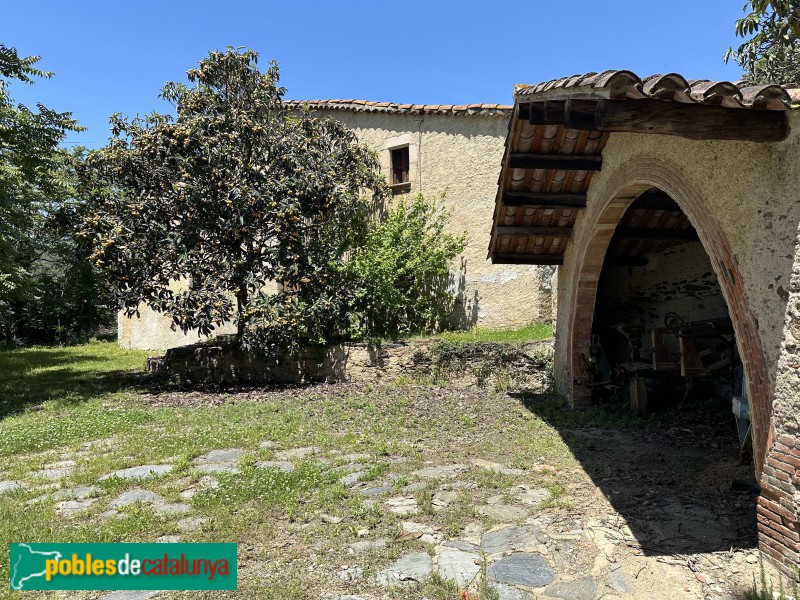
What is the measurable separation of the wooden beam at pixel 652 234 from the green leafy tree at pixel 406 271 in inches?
196

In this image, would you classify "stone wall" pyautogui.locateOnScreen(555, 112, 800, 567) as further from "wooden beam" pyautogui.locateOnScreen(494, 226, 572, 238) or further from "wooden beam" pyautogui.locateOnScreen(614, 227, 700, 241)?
"wooden beam" pyautogui.locateOnScreen(614, 227, 700, 241)

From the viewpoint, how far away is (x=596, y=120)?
4.25m

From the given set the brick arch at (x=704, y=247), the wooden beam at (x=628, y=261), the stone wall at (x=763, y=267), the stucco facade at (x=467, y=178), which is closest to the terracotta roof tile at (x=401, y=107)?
the stucco facade at (x=467, y=178)

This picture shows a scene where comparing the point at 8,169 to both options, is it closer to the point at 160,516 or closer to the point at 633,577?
the point at 160,516

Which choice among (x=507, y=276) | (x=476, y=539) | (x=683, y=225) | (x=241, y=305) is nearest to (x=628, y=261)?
(x=683, y=225)

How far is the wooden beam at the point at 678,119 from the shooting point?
146 inches

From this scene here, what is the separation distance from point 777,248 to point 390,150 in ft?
39.2

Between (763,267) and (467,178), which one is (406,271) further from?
(763,267)

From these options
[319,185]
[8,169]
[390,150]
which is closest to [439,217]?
[390,150]

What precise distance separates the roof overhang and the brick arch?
0.55 m

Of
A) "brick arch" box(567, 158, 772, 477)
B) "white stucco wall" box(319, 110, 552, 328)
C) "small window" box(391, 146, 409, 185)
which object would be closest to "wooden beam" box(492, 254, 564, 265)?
"brick arch" box(567, 158, 772, 477)

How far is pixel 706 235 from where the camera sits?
459cm

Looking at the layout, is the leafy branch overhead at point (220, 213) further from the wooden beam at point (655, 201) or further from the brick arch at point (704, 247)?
the wooden beam at point (655, 201)

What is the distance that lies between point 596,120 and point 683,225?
19.0ft
